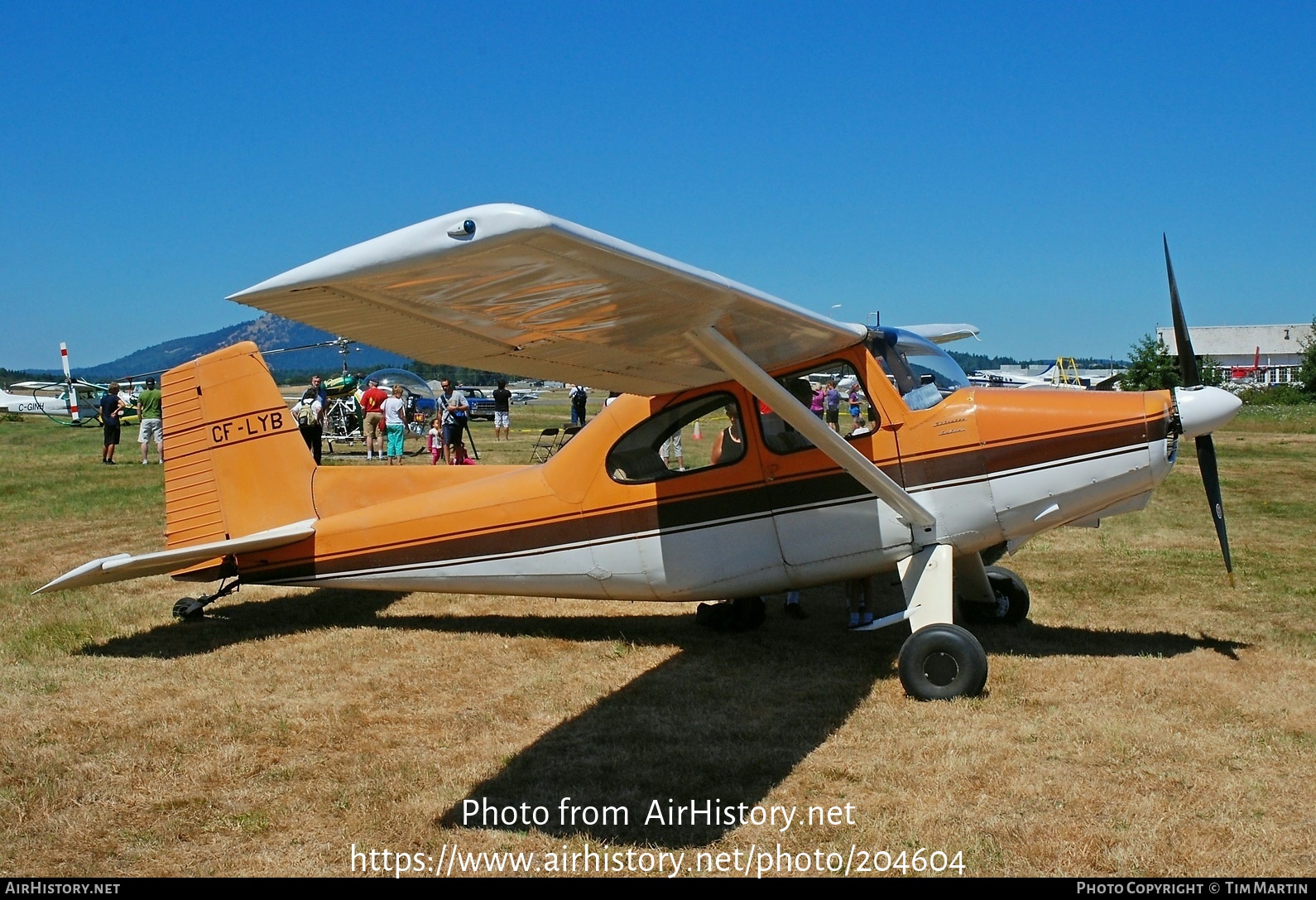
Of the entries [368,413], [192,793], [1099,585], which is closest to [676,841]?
[192,793]

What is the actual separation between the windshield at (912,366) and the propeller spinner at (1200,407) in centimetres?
135

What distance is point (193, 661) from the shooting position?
21.7 ft

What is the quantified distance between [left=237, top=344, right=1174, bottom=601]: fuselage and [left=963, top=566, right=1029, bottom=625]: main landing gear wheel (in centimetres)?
94

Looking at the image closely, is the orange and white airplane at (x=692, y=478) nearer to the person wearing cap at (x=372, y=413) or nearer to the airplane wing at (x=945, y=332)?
the airplane wing at (x=945, y=332)

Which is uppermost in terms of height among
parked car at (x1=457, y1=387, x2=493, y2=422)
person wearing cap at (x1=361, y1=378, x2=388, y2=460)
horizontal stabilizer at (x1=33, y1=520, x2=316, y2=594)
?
parked car at (x1=457, y1=387, x2=493, y2=422)

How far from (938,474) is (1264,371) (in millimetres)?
94651

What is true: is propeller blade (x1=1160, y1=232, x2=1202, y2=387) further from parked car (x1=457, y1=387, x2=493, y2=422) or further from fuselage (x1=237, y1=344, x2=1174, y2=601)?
parked car (x1=457, y1=387, x2=493, y2=422)

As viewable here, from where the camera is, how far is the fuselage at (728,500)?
5938 mm

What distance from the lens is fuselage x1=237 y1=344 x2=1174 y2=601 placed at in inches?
234

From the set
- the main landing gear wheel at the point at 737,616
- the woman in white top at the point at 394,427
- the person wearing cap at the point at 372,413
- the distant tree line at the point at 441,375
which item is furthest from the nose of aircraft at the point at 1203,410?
the person wearing cap at the point at 372,413

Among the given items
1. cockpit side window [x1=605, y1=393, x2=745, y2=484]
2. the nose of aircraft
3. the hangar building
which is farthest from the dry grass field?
the hangar building

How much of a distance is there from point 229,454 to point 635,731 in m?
4.15

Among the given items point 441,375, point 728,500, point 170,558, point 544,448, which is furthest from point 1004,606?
point 441,375

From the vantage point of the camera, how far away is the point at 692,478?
257 inches
